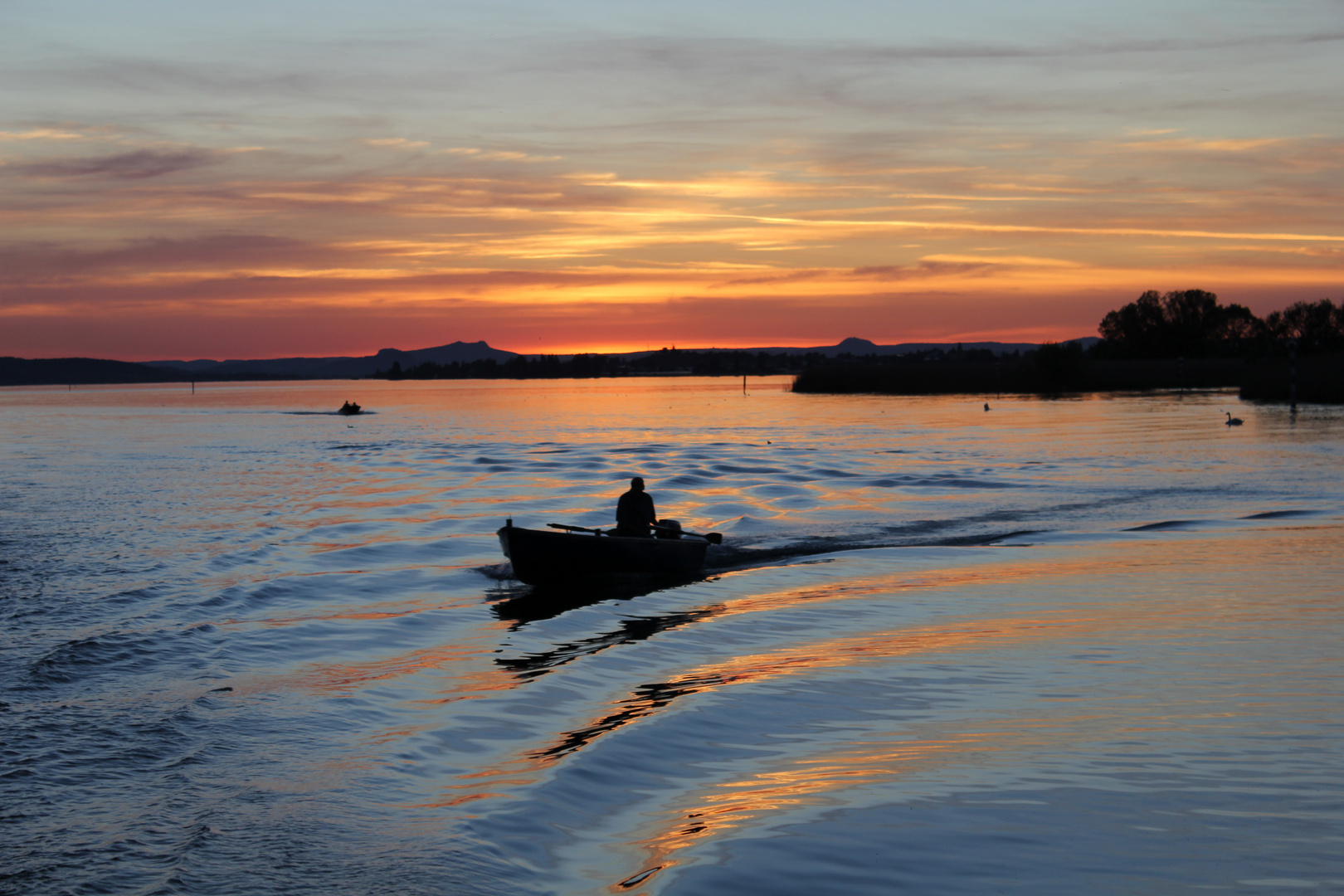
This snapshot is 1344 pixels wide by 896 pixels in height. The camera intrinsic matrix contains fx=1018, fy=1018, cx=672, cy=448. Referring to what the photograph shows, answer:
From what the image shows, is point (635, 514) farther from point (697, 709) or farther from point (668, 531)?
point (697, 709)

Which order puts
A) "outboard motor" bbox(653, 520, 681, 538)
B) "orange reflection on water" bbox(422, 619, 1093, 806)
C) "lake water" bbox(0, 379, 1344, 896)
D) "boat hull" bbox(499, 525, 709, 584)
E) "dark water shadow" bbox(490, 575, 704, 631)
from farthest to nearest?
"outboard motor" bbox(653, 520, 681, 538), "boat hull" bbox(499, 525, 709, 584), "dark water shadow" bbox(490, 575, 704, 631), "orange reflection on water" bbox(422, 619, 1093, 806), "lake water" bbox(0, 379, 1344, 896)

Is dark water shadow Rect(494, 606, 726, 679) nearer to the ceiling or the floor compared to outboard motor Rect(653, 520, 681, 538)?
nearer to the floor

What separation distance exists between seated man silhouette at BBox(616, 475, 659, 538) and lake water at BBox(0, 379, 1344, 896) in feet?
6.76

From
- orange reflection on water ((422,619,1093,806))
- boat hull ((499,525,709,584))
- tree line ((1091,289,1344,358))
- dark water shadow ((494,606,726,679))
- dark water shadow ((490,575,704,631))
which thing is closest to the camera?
orange reflection on water ((422,619,1093,806))

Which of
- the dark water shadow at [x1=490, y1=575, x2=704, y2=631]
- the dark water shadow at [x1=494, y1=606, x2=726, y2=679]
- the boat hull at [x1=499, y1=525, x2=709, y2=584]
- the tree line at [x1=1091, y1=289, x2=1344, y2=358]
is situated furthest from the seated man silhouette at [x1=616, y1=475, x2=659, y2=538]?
the tree line at [x1=1091, y1=289, x2=1344, y2=358]

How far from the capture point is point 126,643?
1538 centimetres

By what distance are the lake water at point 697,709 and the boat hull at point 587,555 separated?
80cm

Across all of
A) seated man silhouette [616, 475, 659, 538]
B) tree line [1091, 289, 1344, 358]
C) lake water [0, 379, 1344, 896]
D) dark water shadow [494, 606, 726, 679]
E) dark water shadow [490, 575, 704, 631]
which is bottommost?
dark water shadow [490, 575, 704, 631]

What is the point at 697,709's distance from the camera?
11.9 m

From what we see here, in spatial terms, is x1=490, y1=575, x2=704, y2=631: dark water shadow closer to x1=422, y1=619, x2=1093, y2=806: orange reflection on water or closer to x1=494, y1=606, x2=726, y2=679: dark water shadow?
x1=494, y1=606, x2=726, y2=679: dark water shadow

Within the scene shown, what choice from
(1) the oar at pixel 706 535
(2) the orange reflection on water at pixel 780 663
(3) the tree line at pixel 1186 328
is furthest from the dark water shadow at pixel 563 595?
(3) the tree line at pixel 1186 328

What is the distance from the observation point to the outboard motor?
21844 mm

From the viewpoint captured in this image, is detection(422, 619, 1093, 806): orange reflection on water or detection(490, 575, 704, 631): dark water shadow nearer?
detection(422, 619, 1093, 806): orange reflection on water

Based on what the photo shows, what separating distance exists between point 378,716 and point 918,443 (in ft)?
158
